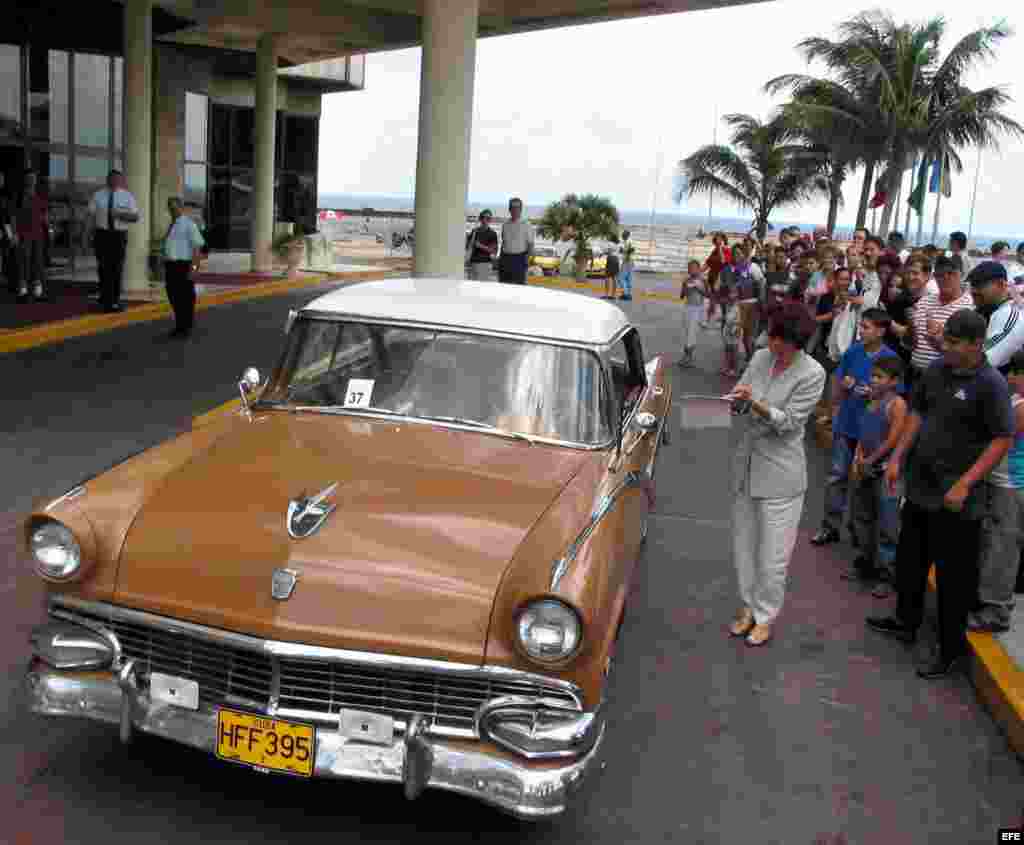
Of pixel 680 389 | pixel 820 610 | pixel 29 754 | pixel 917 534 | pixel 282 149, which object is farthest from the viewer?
pixel 282 149

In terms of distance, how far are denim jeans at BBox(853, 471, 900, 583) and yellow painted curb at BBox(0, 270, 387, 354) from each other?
1062cm

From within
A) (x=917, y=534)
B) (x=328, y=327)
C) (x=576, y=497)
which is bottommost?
(x=917, y=534)

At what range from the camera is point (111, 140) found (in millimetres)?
23172

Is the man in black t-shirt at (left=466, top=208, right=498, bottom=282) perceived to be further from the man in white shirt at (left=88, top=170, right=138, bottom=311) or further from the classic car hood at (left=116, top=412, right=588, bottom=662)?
the classic car hood at (left=116, top=412, right=588, bottom=662)

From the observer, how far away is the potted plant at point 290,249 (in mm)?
26109

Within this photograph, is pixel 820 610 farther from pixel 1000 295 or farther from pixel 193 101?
pixel 193 101

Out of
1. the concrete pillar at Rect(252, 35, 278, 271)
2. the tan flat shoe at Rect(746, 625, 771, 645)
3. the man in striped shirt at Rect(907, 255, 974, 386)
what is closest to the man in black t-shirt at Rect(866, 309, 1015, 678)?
the tan flat shoe at Rect(746, 625, 771, 645)

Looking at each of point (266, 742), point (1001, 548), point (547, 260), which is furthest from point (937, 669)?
point (547, 260)

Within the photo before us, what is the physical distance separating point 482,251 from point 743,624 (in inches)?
443

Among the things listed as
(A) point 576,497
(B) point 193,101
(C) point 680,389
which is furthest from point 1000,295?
(B) point 193,101

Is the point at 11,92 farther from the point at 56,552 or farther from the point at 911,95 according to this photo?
the point at 56,552

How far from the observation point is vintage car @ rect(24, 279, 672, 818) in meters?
3.57

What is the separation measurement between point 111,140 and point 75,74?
159 cm

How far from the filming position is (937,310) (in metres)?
8.04
